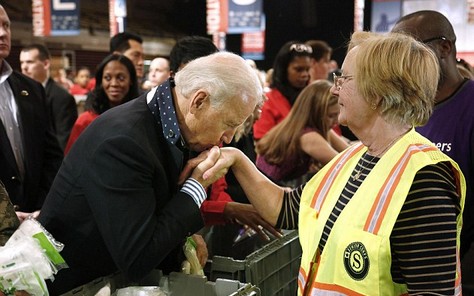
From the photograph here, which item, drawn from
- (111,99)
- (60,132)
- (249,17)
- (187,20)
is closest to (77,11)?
(249,17)

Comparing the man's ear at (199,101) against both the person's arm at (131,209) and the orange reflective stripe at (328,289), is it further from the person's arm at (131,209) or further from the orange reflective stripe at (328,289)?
the orange reflective stripe at (328,289)

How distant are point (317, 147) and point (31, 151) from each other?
1799 millimetres

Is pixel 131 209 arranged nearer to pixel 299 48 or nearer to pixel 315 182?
pixel 315 182

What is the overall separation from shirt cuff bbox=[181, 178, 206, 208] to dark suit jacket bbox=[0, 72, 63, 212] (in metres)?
1.64

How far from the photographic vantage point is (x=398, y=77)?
1.56 metres

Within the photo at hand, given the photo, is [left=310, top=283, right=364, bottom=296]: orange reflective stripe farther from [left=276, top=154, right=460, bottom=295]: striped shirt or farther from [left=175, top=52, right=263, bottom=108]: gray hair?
[left=175, top=52, right=263, bottom=108]: gray hair

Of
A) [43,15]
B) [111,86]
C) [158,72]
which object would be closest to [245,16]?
[43,15]

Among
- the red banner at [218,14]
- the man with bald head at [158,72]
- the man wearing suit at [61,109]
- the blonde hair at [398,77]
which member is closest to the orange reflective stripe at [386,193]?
the blonde hair at [398,77]

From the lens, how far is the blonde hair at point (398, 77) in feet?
5.13

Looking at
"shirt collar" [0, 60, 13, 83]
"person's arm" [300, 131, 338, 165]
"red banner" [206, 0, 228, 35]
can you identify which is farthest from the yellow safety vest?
"red banner" [206, 0, 228, 35]

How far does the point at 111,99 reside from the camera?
4.08 m

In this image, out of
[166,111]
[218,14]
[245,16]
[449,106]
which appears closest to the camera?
[166,111]

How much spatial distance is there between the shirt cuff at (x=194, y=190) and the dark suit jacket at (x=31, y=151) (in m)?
1.64

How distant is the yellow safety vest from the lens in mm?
1505
